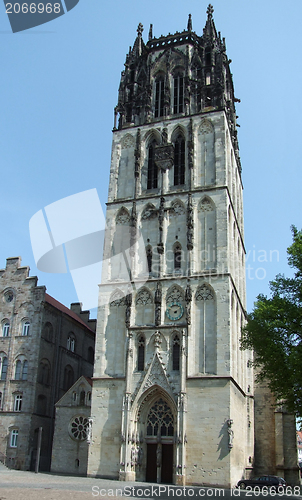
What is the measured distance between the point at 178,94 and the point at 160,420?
22451 mm

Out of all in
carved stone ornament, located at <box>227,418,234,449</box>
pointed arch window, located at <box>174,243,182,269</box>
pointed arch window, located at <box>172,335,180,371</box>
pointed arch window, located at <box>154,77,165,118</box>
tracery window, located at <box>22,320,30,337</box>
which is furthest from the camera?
pointed arch window, located at <box>154,77,165,118</box>

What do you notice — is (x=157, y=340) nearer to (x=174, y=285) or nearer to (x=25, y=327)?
(x=174, y=285)

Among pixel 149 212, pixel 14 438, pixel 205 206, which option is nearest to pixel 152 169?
pixel 149 212

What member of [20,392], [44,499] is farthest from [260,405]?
[44,499]

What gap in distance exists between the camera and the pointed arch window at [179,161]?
33291 millimetres

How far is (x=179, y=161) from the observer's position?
33781 mm

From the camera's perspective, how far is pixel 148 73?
3769 centimetres

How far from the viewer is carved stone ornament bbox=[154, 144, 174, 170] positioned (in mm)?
33406

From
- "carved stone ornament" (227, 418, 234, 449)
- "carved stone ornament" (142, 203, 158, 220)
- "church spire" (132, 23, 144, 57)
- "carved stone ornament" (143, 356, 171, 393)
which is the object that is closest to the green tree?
"carved stone ornament" (227, 418, 234, 449)

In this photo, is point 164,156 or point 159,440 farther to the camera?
point 164,156

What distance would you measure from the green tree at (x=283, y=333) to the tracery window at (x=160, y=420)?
6.27 m

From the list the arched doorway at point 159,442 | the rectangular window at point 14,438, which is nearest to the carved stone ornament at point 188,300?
the arched doorway at point 159,442

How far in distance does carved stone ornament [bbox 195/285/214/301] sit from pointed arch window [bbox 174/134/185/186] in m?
7.64

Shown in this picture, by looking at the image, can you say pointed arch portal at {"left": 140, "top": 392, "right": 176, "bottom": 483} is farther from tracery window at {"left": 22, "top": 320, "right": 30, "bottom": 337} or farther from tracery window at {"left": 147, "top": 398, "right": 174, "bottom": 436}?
tracery window at {"left": 22, "top": 320, "right": 30, "bottom": 337}
